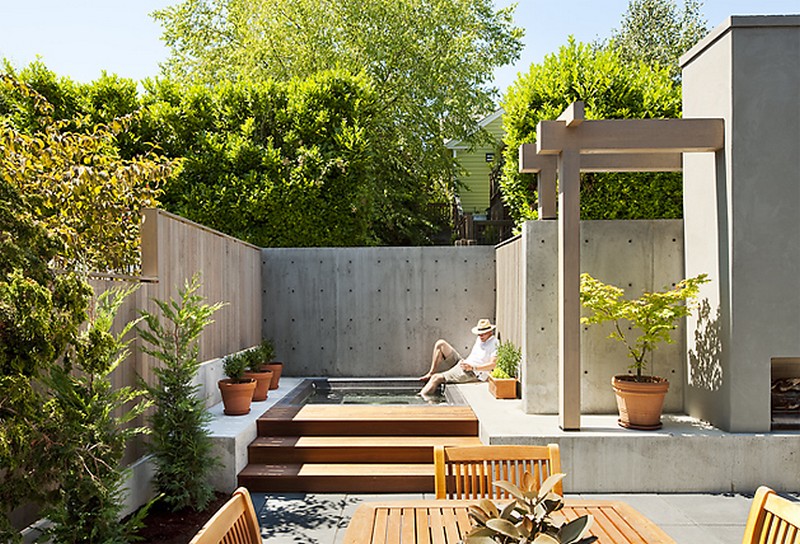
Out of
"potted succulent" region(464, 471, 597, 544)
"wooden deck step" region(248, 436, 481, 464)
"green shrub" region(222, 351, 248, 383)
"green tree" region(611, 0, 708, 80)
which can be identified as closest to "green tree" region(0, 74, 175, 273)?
"green shrub" region(222, 351, 248, 383)

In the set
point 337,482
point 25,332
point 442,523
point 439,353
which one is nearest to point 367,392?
point 439,353

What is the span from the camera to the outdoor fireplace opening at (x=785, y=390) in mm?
5484

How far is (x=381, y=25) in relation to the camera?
15.4 metres

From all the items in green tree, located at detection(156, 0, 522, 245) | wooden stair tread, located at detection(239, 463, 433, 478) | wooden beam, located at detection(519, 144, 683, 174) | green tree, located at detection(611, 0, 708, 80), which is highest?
green tree, located at detection(611, 0, 708, 80)

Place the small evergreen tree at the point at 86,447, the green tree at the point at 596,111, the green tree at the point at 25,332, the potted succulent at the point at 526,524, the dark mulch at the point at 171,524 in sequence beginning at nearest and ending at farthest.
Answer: the potted succulent at the point at 526,524 → the green tree at the point at 25,332 → the small evergreen tree at the point at 86,447 → the dark mulch at the point at 171,524 → the green tree at the point at 596,111

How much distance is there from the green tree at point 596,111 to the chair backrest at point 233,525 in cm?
758

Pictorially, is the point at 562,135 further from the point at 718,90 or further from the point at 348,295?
the point at 348,295

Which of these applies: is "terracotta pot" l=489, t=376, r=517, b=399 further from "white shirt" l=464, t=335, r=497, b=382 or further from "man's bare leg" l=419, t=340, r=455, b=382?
"man's bare leg" l=419, t=340, r=455, b=382

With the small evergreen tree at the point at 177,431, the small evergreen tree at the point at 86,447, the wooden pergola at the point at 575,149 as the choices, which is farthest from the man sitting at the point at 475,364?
the small evergreen tree at the point at 86,447

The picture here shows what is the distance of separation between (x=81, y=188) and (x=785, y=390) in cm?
631

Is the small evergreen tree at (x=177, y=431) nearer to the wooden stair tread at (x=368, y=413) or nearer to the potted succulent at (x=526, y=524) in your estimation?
the wooden stair tread at (x=368, y=413)

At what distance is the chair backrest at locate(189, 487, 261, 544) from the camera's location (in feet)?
6.06

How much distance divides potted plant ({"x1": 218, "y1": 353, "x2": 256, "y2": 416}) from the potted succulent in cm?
459

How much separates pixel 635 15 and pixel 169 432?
69.1 ft
